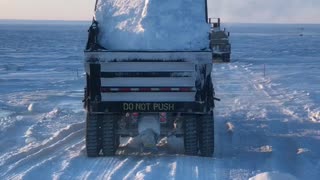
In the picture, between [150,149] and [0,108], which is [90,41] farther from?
[0,108]

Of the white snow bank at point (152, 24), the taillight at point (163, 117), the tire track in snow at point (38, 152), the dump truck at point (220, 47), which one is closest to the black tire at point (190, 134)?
the taillight at point (163, 117)

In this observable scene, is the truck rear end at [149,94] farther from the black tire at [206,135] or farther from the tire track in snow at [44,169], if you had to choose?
the tire track in snow at [44,169]

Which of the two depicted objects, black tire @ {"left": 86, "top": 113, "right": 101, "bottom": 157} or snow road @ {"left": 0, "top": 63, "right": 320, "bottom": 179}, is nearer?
snow road @ {"left": 0, "top": 63, "right": 320, "bottom": 179}

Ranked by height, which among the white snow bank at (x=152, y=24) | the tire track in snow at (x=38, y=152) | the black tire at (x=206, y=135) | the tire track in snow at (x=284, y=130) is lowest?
the tire track in snow at (x=284, y=130)

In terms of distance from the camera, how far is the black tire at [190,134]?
9219 millimetres

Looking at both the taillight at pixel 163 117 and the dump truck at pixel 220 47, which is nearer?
the taillight at pixel 163 117

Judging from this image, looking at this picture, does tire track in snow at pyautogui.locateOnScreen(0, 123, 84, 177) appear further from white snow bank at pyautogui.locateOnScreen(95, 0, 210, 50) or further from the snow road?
white snow bank at pyautogui.locateOnScreen(95, 0, 210, 50)

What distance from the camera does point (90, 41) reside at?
8.94 m

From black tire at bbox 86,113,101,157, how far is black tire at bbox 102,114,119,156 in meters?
0.11

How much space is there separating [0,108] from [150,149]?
23.1 feet

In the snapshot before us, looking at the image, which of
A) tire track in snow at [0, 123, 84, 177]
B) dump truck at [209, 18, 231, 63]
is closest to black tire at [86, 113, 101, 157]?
tire track in snow at [0, 123, 84, 177]

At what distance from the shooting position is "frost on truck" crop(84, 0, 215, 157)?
8.73 metres

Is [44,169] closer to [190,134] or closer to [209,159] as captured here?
[190,134]

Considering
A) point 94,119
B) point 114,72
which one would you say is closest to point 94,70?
point 114,72
